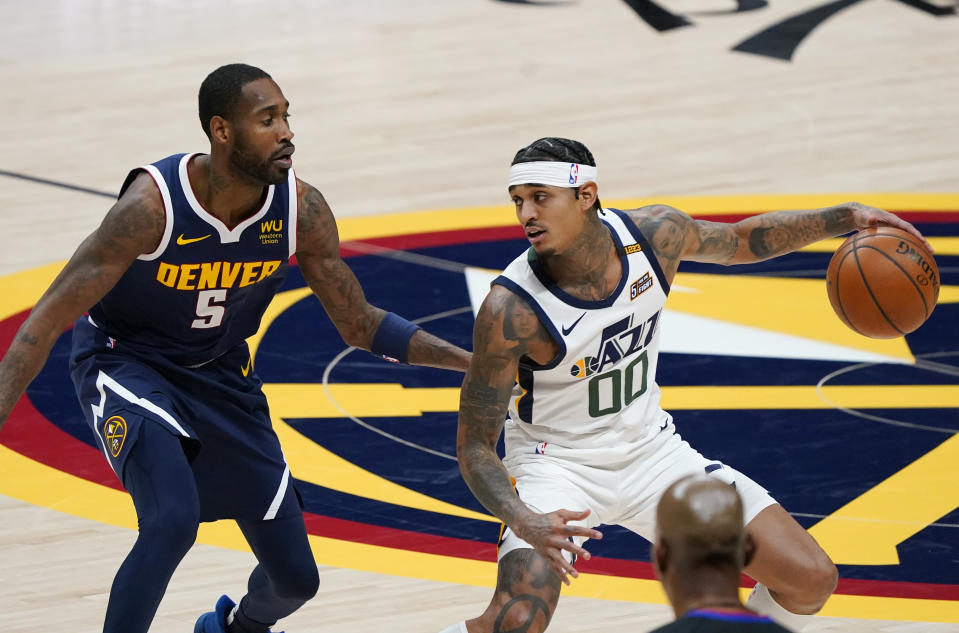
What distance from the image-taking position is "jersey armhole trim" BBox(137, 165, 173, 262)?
4.91 metres

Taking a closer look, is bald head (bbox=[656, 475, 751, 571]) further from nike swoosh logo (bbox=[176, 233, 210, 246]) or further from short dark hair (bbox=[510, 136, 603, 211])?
nike swoosh logo (bbox=[176, 233, 210, 246])

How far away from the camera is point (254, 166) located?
4.91 metres

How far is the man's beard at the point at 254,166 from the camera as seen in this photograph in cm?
491

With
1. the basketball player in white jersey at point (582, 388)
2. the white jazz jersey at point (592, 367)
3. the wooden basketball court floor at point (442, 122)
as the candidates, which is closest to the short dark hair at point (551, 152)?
the basketball player in white jersey at point (582, 388)

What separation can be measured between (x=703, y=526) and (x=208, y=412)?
2649mm

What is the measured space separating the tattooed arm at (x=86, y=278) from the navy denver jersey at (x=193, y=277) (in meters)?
0.07

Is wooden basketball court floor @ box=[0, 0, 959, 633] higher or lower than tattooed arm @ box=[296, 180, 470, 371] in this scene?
lower

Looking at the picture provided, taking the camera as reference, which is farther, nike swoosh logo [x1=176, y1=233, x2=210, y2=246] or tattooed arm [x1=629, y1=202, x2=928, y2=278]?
tattooed arm [x1=629, y1=202, x2=928, y2=278]

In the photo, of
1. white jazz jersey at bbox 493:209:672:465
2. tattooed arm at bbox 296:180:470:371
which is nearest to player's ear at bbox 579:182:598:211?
white jazz jersey at bbox 493:209:672:465

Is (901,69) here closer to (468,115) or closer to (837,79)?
(837,79)

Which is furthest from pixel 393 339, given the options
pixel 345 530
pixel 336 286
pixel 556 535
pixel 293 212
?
pixel 345 530

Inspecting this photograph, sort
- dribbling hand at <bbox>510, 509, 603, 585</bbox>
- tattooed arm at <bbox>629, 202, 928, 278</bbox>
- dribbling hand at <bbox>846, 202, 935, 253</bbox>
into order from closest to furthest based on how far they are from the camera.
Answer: dribbling hand at <bbox>510, 509, 603, 585</bbox>
tattooed arm at <bbox>629, 202, 928, 278</bbox>
dribbling hand at <bbox>846, 202, 935, 253</bbox>

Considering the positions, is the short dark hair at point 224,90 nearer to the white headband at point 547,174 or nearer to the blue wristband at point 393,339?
the white headband at point 547,174

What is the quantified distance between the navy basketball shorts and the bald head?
2.42 meters
